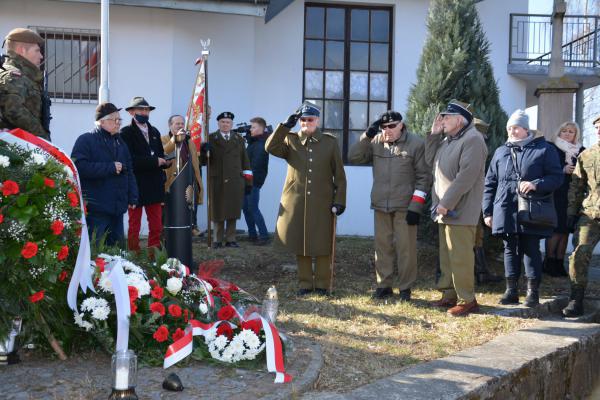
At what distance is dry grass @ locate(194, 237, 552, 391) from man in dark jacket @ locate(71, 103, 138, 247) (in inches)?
59.5

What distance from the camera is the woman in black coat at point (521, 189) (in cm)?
666

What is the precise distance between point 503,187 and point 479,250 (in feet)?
3.92

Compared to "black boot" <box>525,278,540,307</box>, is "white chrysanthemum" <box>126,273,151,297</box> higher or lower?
higher

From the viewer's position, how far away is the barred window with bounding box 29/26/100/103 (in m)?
10.6

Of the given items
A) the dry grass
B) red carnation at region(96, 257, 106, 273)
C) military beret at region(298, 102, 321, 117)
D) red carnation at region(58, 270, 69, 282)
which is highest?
military beret at region(298, 102, 321, 117)

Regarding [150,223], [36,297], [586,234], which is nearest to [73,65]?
[150,223]

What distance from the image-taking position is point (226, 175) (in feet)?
32.1

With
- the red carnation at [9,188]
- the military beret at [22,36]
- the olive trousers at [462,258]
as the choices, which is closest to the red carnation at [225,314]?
the red carnation at [9,188]

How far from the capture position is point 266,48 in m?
11.6

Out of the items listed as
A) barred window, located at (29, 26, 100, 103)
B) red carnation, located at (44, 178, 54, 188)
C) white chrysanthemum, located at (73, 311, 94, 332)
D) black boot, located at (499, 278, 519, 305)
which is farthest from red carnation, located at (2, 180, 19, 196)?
barred window, located at (29, 26, 100, 103)

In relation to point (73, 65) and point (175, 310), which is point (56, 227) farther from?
point (73, 65)

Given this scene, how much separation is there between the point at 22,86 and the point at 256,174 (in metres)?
5.24

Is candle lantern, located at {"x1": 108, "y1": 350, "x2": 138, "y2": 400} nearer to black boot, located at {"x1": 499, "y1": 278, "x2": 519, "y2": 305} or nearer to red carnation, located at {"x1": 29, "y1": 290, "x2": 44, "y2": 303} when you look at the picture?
red carnation, located at {"x1": 29, "y1": 290, "x2": 44, "y2": 303}

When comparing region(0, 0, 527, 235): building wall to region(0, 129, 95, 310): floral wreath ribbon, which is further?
region(0, 0, 527, 235): building wall
